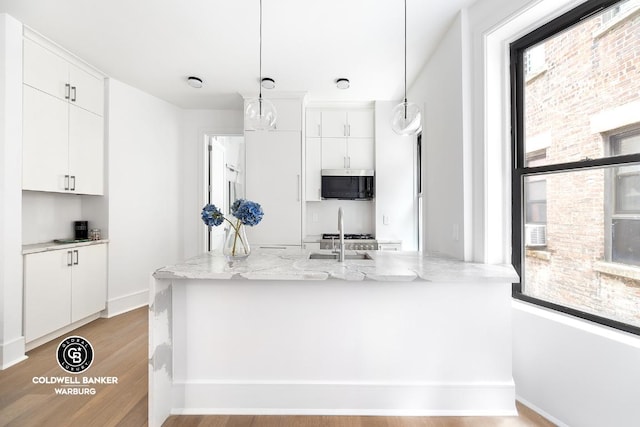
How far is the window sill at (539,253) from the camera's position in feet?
5.90

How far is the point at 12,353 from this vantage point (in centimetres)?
230

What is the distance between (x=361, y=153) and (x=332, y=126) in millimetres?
523

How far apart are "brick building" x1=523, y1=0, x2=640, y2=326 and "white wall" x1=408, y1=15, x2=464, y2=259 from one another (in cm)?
42

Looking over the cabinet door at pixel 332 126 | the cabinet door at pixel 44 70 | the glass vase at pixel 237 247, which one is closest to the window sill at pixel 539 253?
the glass vase at pixel 237 247

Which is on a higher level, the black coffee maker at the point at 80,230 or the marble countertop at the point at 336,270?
the black coffee maker at the point at 80,230

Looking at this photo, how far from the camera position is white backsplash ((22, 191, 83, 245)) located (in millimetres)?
2719

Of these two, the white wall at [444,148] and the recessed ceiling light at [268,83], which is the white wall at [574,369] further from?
the recessed ceiling light at [268,83]

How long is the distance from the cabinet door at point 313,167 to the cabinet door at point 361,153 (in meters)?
0.41

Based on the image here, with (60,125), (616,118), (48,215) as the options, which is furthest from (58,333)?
(616,118)

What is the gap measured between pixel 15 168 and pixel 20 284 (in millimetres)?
924

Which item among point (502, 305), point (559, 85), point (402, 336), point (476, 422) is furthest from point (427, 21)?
point (476, 422)

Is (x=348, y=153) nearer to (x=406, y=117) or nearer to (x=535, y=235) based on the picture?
(x=406, y=117)

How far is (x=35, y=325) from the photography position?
2482 mm

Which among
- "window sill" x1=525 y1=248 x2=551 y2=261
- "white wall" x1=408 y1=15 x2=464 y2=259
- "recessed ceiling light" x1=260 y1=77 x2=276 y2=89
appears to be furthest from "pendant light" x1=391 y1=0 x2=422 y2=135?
"recessed ceiling light" x1=260 y1=77 x2=276 y2=89
